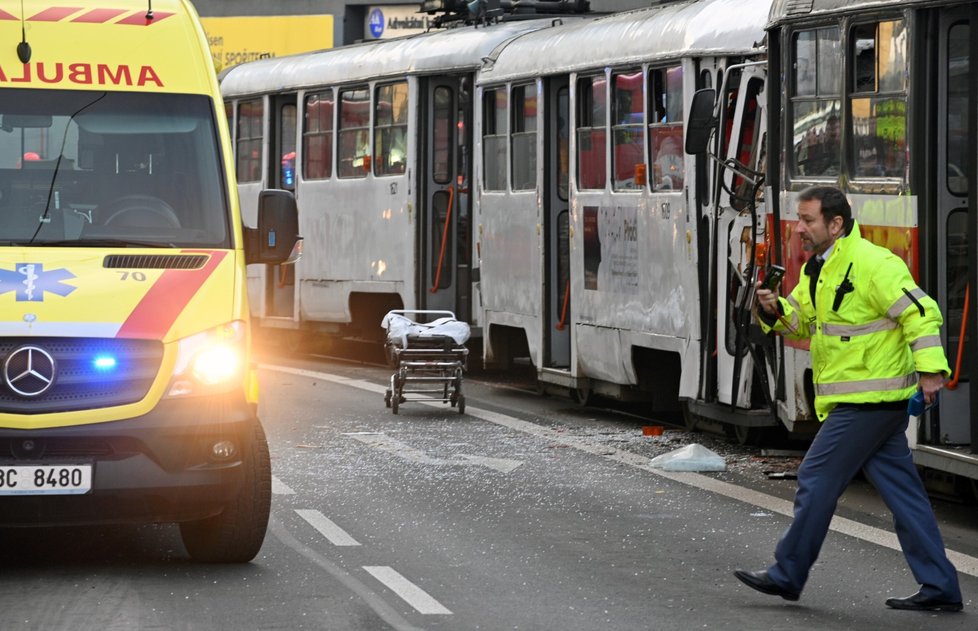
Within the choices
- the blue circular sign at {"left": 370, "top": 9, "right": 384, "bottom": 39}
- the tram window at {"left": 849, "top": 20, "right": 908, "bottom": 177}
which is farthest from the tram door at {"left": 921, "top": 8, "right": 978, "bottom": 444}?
the blue circular sign at {"left": 370, "top": 9, "right": 384, "bottom": 39}

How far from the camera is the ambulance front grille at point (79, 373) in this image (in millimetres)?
8641

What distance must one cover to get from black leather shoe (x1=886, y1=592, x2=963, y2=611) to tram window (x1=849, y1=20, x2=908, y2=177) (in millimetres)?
2947

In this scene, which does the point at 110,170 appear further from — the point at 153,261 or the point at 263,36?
the point at 263,36

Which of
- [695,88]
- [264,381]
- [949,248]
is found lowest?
[264,381]

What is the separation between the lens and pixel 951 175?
1065cm

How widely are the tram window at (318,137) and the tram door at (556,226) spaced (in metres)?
5.72

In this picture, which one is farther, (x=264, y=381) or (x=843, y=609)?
(x=264, y=381)

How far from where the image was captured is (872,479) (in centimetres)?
A: 863

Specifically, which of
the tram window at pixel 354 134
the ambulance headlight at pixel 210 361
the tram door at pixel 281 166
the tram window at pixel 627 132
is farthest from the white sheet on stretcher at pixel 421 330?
the ambulance headlight at pixel 210 361

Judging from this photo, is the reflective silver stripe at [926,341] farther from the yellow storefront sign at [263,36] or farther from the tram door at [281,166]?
the yellow storefront sign at [263,36]

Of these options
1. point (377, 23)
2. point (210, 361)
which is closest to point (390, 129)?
point (210, 361)

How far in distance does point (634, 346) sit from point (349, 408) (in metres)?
2.81

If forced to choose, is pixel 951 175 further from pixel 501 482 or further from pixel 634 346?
pixel 634 346

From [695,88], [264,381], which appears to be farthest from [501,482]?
[264,381]
